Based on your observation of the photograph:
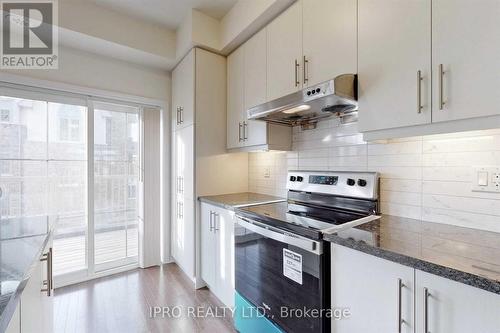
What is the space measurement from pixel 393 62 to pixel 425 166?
0.59 meters

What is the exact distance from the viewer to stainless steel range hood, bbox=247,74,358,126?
4.10ft

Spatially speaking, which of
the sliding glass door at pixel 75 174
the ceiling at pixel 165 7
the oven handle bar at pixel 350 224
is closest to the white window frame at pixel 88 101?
the sliding glass door at pixel 75 174

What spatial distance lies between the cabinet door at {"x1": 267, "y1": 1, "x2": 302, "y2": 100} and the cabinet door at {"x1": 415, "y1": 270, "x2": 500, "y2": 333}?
131 centimetres

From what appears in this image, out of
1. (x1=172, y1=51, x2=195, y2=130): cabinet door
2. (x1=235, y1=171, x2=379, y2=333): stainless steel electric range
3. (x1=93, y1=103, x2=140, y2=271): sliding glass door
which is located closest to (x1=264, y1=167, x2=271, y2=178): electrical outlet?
(x1=235, y1=171, x2=379, y2=333): stainless steel electric range

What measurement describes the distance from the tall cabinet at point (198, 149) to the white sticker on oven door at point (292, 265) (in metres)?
1.27

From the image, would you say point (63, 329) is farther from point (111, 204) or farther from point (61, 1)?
point (61, 1)

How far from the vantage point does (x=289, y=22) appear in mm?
1722

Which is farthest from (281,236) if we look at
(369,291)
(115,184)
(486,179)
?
(115,184)

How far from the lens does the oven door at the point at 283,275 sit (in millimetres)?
1110

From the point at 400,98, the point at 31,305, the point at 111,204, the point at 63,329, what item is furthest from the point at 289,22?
the point at 63,329

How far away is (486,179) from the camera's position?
1074mm

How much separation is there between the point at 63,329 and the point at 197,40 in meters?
2.66

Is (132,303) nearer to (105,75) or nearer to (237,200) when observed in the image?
(237,200)

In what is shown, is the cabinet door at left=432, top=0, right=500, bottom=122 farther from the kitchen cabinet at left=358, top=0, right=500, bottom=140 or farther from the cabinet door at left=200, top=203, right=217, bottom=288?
the cabinet door at left=200, top=203, right=217, bottom=288
